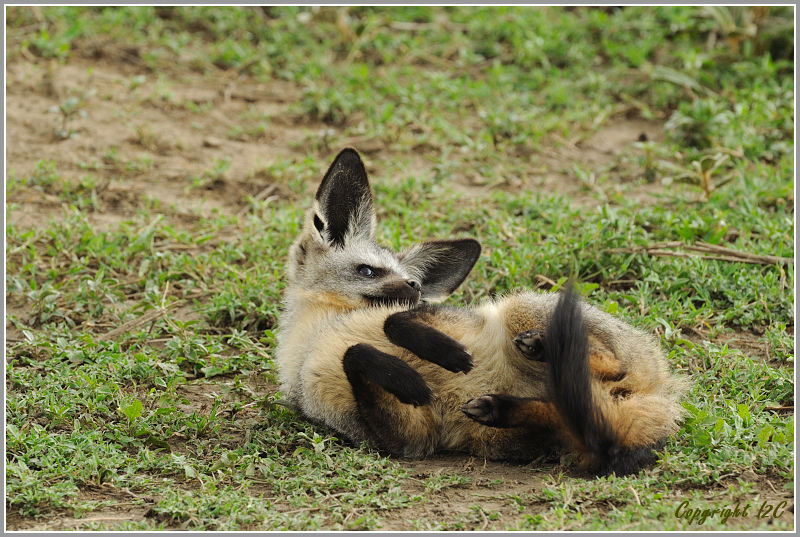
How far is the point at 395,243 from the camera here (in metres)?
6.64

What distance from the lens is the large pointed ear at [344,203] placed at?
529cm

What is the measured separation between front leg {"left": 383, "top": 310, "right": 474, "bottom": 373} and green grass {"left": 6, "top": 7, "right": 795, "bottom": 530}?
57cm

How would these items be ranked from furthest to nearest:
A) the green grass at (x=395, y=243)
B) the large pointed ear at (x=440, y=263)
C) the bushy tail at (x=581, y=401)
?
the large pointed ear at (x=440, y=263) < the green grass at (x=395, y=243) < the bushy tail at (x=581, y=401)

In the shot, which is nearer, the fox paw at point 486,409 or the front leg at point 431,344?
the fox paw at point 486,409

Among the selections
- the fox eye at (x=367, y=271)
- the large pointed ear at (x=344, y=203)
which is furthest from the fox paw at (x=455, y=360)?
the large pointed ear at (x=344, y=203)

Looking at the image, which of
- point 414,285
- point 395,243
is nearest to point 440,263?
point 414,285

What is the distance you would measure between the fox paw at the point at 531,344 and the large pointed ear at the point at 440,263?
1250 millimetres

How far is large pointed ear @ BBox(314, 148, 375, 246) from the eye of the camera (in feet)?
17.4

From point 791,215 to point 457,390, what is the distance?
3975 millimetres

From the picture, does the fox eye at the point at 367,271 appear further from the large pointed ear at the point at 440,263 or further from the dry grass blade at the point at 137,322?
the dry grass blade at the point at 137,322

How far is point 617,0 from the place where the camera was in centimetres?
1030

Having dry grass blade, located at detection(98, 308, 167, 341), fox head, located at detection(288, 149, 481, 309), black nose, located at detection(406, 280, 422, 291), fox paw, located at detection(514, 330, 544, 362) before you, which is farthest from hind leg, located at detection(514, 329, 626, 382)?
dry grass blade, located at detection(98, 308, 167, 341)

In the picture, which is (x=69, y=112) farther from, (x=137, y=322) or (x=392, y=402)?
(x=392, y=402)

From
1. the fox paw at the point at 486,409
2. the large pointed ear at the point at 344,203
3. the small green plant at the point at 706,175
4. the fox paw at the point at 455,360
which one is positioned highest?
the small green plant at the point at 706,175
